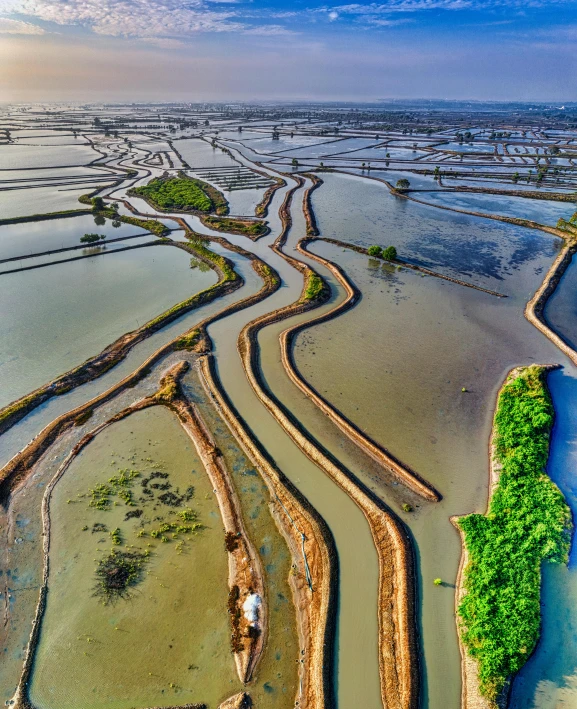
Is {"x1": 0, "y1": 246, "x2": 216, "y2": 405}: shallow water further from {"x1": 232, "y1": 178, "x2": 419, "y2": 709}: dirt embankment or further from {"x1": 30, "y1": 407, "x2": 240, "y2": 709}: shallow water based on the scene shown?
{"x1": 232, "y1": 178, "x2": 419, "y2": 709}: dirt embankment

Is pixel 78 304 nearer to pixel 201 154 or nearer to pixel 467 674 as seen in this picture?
pixel 467 674

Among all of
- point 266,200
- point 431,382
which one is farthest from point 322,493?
point 266,200

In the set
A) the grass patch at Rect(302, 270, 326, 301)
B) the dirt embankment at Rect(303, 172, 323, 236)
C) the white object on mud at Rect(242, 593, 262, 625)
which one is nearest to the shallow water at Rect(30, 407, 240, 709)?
the white object on mud at Rect(242, 593, 262, 625)

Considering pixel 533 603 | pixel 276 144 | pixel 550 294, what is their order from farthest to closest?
pixel 276 144 → pixel 550 294 → pixel 533 603

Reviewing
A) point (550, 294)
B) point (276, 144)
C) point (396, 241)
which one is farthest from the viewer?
point (276, 144)

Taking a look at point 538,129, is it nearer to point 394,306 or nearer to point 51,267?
point 394,306

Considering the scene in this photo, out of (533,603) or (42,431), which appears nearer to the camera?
(533,603)

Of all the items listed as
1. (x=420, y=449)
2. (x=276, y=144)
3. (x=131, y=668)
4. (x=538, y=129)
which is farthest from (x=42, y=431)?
(x=538, y=129)

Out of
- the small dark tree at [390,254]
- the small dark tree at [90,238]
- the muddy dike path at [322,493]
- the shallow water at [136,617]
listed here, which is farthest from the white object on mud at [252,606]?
the small dark tree at [90,238]
